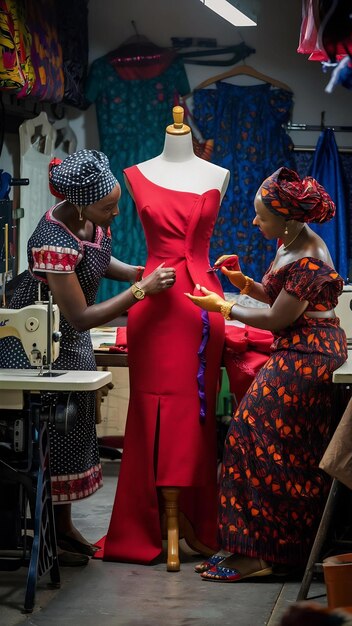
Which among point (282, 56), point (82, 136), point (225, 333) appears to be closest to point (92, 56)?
point (82, 136)

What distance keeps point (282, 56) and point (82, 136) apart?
5.19 ft

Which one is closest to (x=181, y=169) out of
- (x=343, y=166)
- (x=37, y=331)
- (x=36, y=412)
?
(x=37, y=331)

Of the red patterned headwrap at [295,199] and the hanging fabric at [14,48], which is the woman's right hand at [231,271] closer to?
the red patterned headwrap at [295,199]

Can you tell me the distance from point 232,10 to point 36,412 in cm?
327

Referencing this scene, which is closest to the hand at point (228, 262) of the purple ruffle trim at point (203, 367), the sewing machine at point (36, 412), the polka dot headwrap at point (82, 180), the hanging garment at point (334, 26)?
the purple ruffle trim at point (203, 367)

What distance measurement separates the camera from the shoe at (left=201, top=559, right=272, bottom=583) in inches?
188

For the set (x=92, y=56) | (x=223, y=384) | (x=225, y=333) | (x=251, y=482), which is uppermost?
(x=92, y=56)

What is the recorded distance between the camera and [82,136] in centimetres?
875

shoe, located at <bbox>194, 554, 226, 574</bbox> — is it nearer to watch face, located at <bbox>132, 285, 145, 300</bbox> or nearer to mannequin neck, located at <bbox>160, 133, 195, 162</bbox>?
watch face, located at <bbox>132, 285, 145, 300</bbox>

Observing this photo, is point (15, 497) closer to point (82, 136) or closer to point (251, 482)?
point (251, 482)

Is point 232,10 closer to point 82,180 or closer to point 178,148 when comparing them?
point 178,148

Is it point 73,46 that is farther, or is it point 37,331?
point 73,46

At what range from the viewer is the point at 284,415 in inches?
187

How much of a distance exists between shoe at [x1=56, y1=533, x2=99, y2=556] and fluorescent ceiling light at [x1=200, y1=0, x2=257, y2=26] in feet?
10.2
